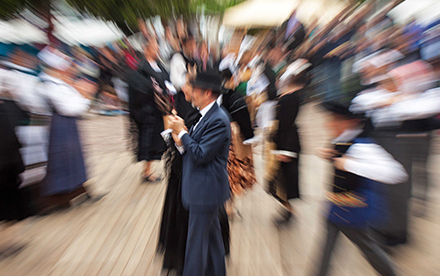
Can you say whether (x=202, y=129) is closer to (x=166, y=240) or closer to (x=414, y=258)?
(x=166, y=240)

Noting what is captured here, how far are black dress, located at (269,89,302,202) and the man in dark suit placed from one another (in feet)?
2.20

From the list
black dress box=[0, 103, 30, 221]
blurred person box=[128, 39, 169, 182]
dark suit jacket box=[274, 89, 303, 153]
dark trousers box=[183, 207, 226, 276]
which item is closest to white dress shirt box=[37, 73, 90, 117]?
black dress box=[0, 103, 30, 221]

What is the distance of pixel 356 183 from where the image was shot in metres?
0.98

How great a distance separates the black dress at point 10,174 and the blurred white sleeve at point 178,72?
1.05m

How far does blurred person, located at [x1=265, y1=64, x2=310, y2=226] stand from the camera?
1534 mm

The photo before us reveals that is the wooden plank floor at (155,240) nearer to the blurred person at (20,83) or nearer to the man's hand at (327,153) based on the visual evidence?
the man's hand at (327,153)

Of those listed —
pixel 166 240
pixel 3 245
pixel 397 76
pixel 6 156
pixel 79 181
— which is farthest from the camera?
pixel 79 181

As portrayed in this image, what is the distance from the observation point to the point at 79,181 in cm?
201

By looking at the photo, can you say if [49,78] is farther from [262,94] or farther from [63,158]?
[262,94]

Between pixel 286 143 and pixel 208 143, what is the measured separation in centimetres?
93

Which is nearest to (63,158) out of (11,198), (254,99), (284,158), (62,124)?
(62,124)

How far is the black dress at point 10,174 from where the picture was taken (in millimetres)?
1441

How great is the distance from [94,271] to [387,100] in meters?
1.83

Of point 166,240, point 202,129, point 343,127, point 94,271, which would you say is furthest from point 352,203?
point 94,271
